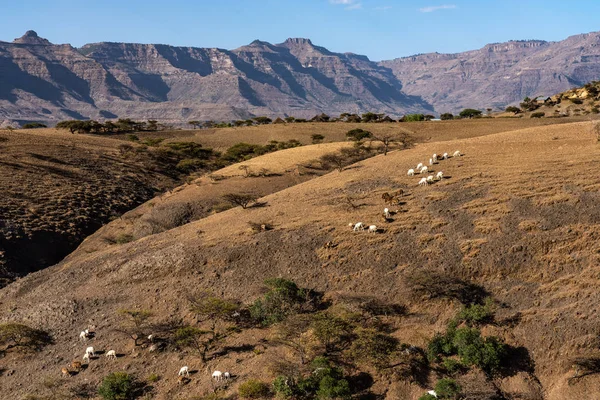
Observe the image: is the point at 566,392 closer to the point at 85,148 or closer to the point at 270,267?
the point at 270,267

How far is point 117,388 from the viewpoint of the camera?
2178 cm

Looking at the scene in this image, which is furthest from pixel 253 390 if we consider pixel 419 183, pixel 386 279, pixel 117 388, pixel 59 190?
pixel 59 190

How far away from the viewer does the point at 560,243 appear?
25.8 m

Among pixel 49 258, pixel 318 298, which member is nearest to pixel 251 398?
pixel 318 298

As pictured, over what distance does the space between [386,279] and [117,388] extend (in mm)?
14627

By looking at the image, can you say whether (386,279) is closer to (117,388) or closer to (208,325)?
(208,325)

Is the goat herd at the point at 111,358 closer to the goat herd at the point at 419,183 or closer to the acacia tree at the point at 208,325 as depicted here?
the acacia tree at the point at 208,325

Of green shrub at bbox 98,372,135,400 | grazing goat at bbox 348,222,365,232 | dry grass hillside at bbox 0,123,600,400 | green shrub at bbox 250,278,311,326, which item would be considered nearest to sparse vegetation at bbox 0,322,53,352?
dry grass hillside at bbox 0,123,600,400

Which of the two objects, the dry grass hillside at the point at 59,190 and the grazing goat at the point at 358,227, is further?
the dry grass hillside at the point at 59,190

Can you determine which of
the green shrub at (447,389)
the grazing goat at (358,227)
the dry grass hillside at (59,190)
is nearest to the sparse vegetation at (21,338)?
the dry grass hillside at (59,190)

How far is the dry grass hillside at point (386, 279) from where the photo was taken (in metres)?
21.3

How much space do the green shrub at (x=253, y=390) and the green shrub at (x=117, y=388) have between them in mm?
5295

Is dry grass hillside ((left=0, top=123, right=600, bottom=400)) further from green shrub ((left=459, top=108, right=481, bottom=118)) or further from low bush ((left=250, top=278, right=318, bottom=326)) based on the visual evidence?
green shrub ((left=459, top=108, right=481, bottom=118))

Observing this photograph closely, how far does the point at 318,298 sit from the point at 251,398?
734 cm
